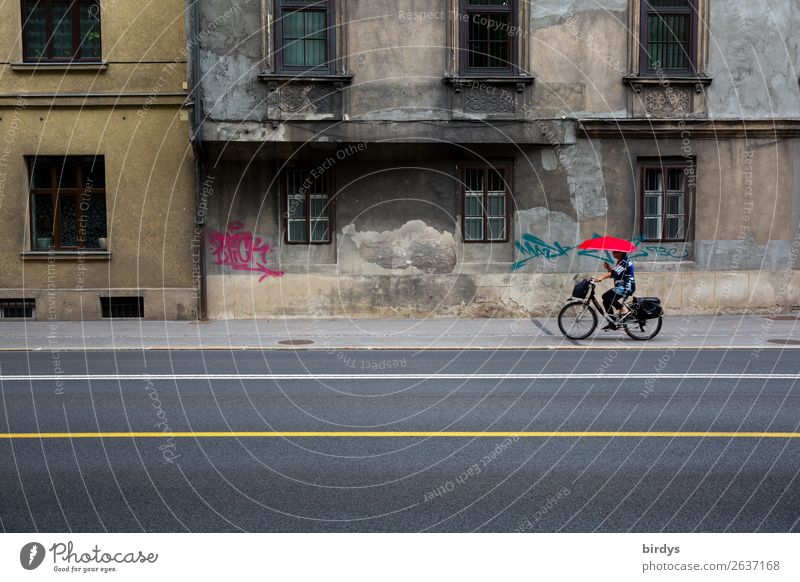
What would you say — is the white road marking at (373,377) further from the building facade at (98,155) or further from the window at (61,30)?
the window at (61,30)

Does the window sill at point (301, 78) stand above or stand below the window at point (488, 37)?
below

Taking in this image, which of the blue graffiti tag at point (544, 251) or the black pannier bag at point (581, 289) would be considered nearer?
the black pannier bag at point (581, 289)

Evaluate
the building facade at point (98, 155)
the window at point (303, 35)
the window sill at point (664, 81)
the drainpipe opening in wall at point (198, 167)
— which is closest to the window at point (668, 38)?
the window sill at point (664, 81)

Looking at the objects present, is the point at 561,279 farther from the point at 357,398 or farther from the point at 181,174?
the point at 357,398

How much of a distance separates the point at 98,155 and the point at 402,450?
47.2 ft

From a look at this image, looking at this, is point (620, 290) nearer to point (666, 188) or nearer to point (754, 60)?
point (666, 188)

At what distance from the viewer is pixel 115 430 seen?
7.79 m

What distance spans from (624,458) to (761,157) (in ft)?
49.4

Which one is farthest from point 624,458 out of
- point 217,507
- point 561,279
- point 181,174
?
point 181,174

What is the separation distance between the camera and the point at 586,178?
19250 mm

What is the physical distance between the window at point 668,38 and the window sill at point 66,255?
13.3 meters

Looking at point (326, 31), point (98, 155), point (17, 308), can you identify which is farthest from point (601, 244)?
point (17, 308)

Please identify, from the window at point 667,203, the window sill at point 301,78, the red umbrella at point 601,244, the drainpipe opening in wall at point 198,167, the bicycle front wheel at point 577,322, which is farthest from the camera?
the window at point 667,203

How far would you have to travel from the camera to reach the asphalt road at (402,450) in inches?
209
